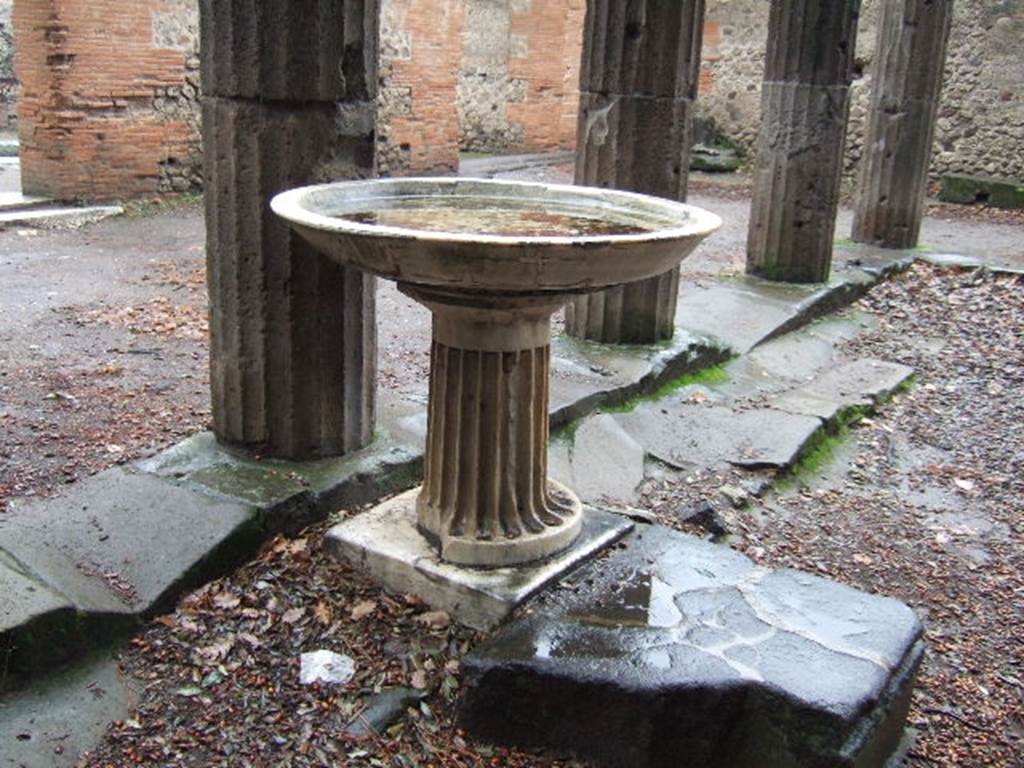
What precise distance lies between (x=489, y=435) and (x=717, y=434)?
7.18ft

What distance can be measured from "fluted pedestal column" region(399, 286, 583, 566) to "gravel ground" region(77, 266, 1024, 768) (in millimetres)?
274

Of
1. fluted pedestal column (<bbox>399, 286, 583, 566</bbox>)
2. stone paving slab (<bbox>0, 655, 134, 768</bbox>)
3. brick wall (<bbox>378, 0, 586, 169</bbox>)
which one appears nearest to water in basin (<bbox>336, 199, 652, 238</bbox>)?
fluted pedestal column (<bbox>399, 286, 583, 566</bbox>)

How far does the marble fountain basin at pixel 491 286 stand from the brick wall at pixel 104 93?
22.0 feet

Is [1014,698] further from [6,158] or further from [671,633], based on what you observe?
[6,158]

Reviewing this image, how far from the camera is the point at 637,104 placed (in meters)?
5.21

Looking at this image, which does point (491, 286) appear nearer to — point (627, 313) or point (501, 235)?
point (501, 235)

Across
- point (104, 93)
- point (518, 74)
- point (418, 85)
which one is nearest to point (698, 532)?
point (104, 93)

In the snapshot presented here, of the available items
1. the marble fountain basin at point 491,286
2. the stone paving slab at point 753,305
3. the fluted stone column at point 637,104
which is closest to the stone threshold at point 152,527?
the marble fountain basin at point 491,286

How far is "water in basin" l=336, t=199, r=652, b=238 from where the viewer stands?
3.19m

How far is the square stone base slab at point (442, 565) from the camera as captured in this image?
3019 millimetres

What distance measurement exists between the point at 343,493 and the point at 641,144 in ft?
8.31

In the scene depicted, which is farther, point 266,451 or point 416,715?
point 266,451

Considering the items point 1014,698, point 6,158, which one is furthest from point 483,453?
point 6,158

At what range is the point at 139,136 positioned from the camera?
384 inches
